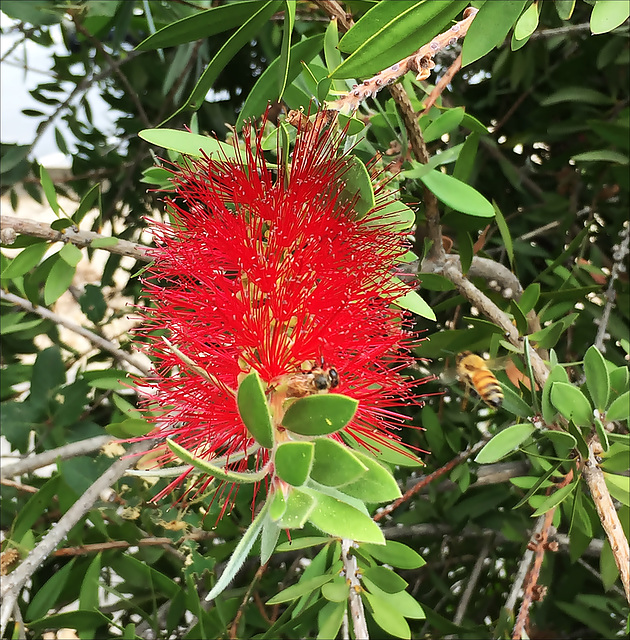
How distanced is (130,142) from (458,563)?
974 mm

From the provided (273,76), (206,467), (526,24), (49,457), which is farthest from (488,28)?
(49,457)

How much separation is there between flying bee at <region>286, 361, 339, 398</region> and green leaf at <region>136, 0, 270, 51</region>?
0.74 feet

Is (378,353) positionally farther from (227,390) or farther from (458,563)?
(458,563)

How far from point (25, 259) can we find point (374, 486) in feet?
1.55

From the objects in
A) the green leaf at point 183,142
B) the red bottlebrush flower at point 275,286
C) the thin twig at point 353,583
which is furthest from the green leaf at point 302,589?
the green leaf at point 183,142

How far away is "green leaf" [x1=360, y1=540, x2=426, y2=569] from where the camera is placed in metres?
0.52

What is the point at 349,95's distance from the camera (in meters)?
0.33

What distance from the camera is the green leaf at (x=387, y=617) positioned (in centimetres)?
50

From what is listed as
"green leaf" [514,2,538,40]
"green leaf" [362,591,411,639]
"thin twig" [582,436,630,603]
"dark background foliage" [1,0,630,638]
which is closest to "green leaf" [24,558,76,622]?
"dark background foliage" [1,0,630,638]

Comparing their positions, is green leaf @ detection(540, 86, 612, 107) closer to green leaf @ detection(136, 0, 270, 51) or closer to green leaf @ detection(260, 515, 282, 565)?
green leaf @ detection(136, 0, 270, 51)

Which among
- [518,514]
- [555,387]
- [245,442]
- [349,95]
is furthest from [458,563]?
[349,95]

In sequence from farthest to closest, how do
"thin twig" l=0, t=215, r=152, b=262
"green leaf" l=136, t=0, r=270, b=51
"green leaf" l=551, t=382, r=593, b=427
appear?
"thin twig" l=0, t=215, r=152, b=262 → "green leaf" l=551, t=382, r=593, b=427 → "green leaf" l=136, t=0, r=270, b=51

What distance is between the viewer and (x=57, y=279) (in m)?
0.61

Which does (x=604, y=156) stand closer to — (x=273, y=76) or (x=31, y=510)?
(x=273, y=76)
